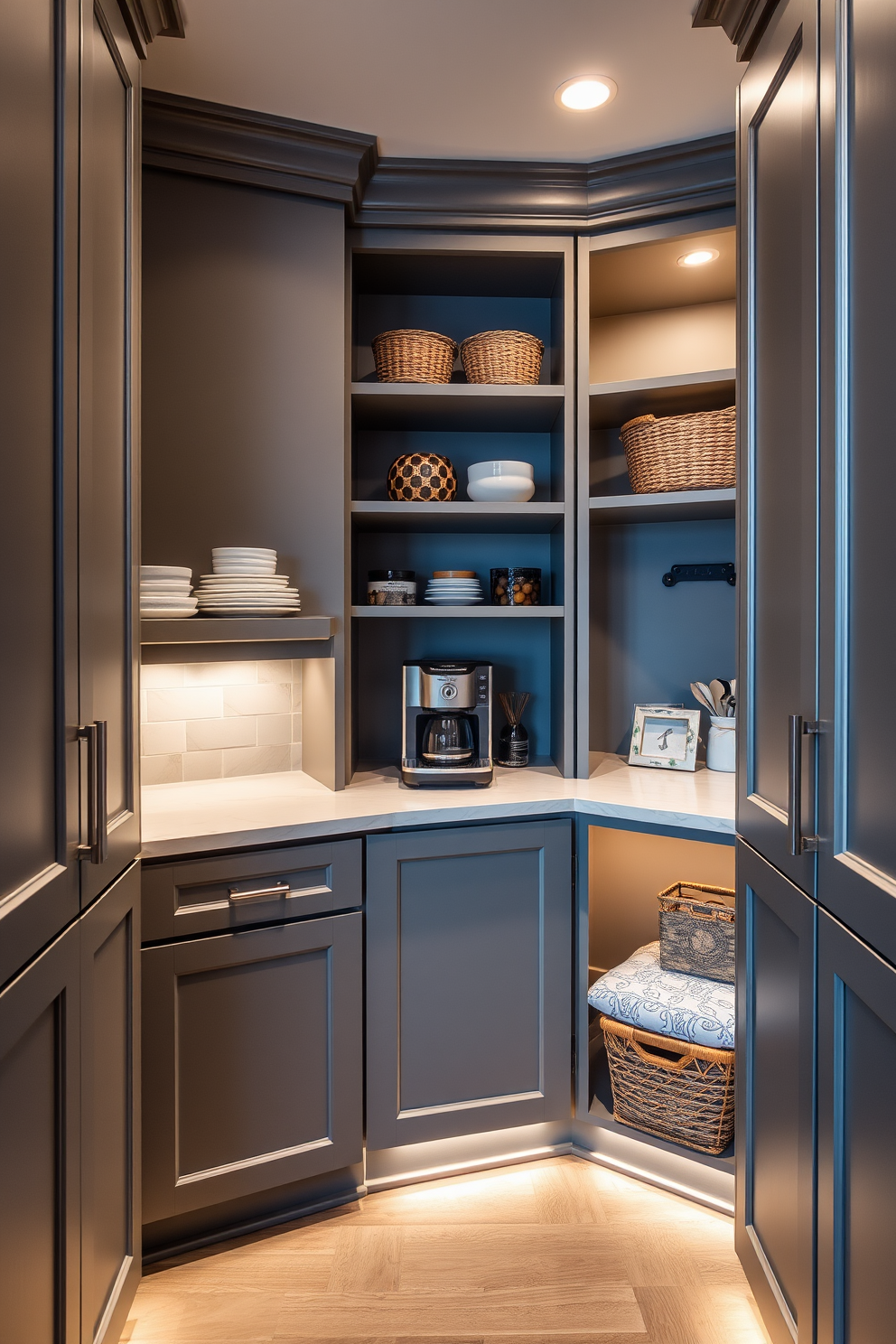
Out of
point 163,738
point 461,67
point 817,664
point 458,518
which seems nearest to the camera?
point 817,664

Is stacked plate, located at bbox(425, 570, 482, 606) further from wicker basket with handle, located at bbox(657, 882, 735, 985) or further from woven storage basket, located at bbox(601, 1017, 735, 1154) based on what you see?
woven storage basket, located at bbox(601, 1017, 735, 1154)

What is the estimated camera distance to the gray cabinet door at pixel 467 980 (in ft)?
6.37

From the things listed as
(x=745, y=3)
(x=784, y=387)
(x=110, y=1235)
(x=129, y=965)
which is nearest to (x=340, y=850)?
(x=129, y=965)

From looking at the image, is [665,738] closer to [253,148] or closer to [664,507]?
[664,507]

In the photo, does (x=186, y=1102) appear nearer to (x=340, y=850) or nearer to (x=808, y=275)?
(x=340, y=850)

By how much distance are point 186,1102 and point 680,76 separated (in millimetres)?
2502

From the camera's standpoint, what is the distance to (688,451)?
224cm

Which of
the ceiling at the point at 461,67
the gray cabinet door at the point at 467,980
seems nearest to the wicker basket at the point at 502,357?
the ceiling at the point at 461,67

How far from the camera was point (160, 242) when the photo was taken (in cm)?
205

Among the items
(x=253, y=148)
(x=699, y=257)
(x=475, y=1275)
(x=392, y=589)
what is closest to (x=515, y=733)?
(x=392, y=589)

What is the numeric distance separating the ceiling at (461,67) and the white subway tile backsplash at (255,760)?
163 cm

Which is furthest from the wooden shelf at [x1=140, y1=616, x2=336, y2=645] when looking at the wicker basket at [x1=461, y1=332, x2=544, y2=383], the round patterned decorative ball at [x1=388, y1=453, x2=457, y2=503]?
the wicker basket at [x1=461, y1=332, x2=544, y2=383]

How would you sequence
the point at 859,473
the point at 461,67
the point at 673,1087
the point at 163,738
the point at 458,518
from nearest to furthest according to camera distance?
the point at 859,473
the point at 461,67
the point at 673,1087
the point at 163,738
the point at 458,518

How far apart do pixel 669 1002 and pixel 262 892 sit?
100 cm
